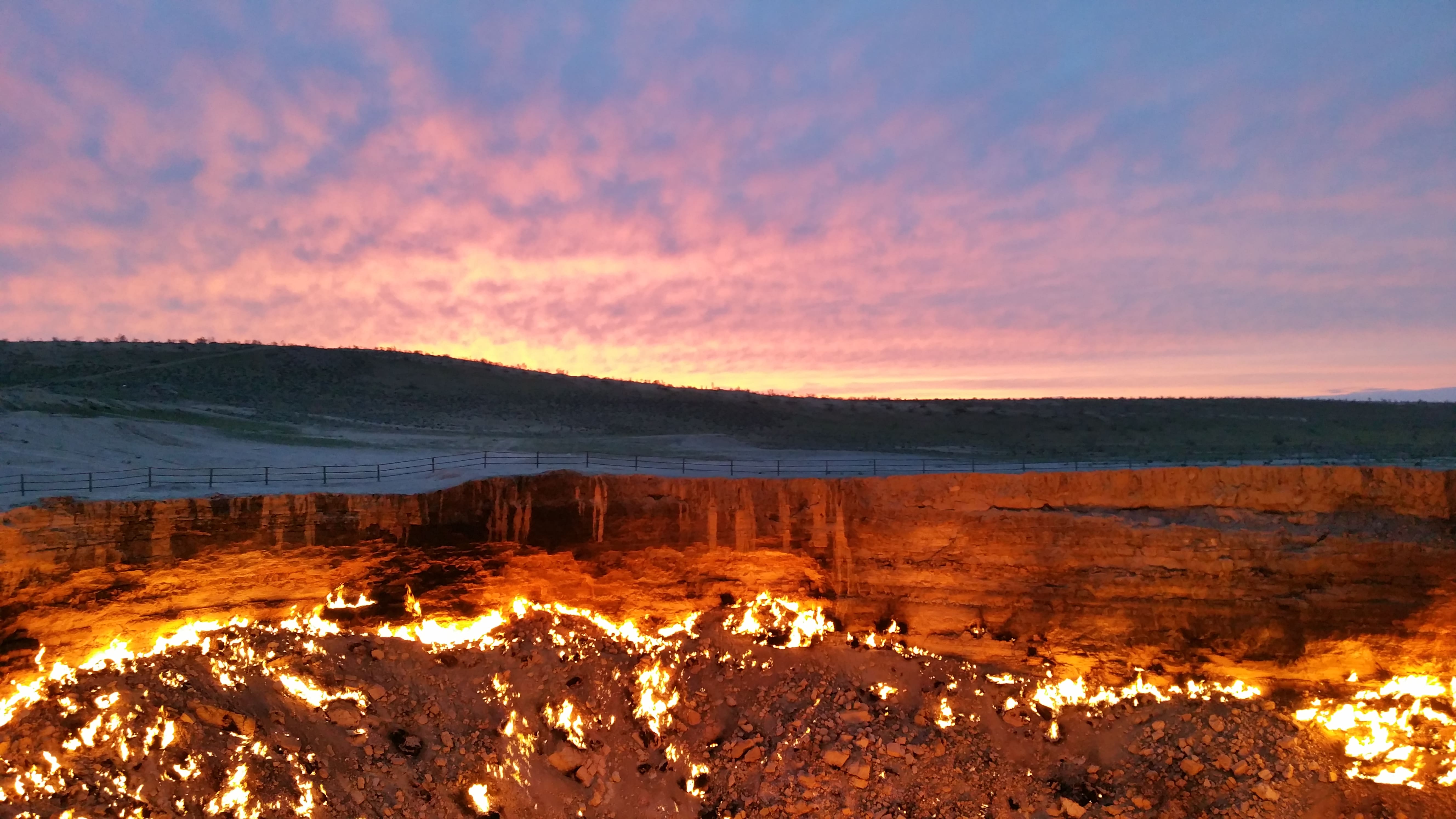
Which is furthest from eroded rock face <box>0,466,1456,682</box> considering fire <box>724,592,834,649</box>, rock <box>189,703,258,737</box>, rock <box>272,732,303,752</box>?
rock <box>272,732,303,752</box>

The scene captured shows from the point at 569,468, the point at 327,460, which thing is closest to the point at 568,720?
the point at 569,468

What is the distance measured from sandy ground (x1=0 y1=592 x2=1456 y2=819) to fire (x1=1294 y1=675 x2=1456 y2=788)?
0.30 metres

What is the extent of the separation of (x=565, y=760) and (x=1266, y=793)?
1083 centimetres

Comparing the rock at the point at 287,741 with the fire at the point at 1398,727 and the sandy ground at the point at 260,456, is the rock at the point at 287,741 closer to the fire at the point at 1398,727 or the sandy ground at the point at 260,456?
the sandy ground at the point at 260,456

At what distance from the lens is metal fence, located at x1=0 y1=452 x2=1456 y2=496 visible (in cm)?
1455

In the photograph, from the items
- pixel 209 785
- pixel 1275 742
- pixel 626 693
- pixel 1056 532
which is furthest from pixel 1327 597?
pixel 209 785

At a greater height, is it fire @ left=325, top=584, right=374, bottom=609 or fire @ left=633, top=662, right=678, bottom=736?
fire @ left=325, top=584, right=374, bottom=609

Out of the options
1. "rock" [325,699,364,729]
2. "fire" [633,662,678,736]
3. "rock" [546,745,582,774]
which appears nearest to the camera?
"rock" [325,699,364,729]

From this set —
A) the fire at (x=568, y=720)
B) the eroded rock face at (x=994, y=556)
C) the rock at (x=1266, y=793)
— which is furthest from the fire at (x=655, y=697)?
→ the rock at (x=1266, y=793)

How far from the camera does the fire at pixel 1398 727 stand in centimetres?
1264

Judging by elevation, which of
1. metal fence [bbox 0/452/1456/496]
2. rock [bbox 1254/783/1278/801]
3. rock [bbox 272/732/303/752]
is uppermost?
metal fence [bbox 0/452/1456/496]

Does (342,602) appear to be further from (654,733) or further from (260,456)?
(260,456)

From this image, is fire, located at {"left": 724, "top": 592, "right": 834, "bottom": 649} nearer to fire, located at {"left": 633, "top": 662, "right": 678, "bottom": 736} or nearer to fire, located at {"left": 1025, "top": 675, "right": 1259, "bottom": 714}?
fire, located at {"left": 633, "top": 662, "right": 678, "bottom": 736}

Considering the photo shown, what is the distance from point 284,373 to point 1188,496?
1814 inches
